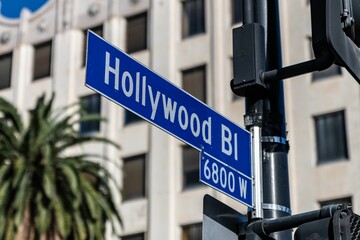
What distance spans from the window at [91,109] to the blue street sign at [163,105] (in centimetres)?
3068

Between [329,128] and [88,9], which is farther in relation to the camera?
[88,9]

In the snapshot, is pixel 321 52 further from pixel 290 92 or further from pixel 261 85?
pixel 290 92

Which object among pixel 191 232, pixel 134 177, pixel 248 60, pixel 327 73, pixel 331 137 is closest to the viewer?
pixel 248 60

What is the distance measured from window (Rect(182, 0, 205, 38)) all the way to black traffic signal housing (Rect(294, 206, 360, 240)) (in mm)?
30305

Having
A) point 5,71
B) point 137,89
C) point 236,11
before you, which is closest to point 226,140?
point 137,89

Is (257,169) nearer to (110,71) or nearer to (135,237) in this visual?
(110,71)

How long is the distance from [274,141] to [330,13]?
1.32 metres

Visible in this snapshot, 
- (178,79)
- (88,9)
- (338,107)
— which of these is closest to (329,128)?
(338,107)

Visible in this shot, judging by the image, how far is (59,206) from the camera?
80.9 ft

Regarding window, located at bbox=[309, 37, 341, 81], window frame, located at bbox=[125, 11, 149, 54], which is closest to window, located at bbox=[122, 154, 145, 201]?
window frame, located at bbox=[125, 11, 149, 54]

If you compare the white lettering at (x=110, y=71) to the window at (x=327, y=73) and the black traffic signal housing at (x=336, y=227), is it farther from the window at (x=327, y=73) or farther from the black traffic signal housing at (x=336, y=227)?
the window at (x=327, y=73)

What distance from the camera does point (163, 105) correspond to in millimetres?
5410

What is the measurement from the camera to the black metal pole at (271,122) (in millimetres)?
5445

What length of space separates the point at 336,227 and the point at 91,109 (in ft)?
107
